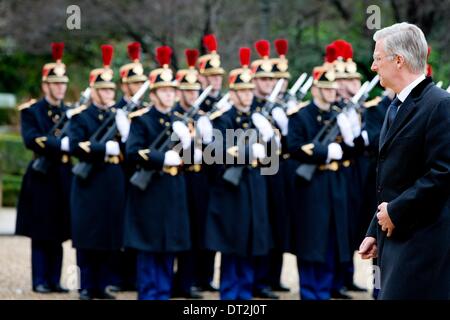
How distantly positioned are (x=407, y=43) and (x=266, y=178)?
208 inches

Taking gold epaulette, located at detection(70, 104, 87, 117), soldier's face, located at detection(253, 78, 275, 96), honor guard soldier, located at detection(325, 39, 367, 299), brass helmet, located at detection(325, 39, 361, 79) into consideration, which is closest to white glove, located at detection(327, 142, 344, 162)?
honor guard soldier, located at detection(325, 39, 367, 299)

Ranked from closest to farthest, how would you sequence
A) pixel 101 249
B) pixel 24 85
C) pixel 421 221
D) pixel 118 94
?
1. pixel 421 221
2. pixel 101 249
3. pixel 118 94
4. pixel 24 85

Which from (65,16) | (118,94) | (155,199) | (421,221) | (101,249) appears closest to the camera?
(421,221)

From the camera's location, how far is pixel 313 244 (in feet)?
32.7

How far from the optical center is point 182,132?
31.3 ft

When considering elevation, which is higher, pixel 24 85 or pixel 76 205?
pixel 24 85

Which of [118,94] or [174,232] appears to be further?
[118,94]

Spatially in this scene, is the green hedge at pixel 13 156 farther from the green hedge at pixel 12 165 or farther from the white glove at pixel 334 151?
the white glove at pixel 334 151

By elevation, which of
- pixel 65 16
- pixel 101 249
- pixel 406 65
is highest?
pixel 65 16

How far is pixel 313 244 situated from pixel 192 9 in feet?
32.1

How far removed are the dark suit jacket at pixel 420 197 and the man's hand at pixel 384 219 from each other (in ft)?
0.09

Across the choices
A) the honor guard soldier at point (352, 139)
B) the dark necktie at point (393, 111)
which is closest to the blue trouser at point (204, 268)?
the honor guard soldier at point (352, 139)

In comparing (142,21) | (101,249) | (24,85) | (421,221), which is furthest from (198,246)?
(24,85)

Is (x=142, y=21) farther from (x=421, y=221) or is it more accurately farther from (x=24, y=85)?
(x=421, y=221)
